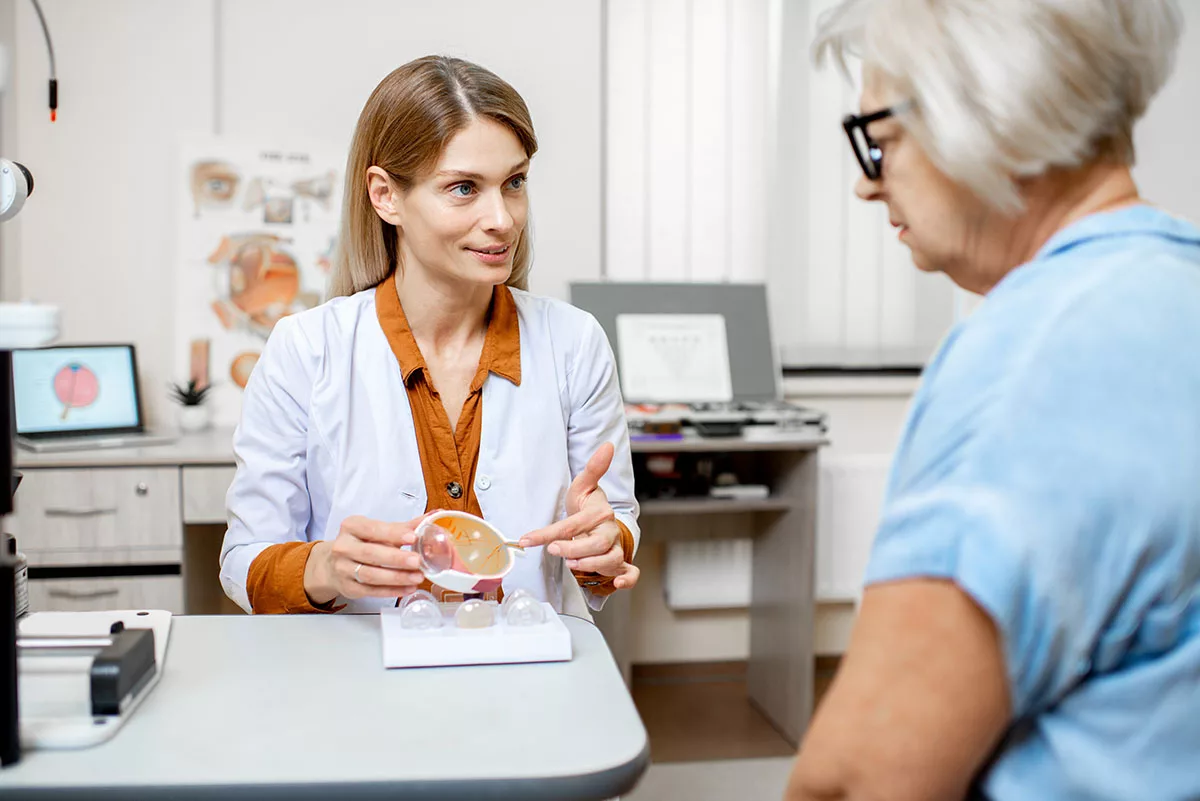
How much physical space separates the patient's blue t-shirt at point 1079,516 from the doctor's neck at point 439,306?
974 millimetres

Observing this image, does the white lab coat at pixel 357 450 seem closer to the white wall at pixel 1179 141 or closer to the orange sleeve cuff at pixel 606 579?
the orange sleeve cuff at pixel 606 579

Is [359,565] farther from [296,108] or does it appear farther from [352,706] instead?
[296,108]

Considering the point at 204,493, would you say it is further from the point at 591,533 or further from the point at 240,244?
the point at 591,533

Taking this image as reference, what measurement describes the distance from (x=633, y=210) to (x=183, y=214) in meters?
1.27

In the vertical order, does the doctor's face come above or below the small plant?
above

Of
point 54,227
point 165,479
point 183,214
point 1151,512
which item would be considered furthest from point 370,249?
point 54,227

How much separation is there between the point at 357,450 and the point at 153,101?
1.89m

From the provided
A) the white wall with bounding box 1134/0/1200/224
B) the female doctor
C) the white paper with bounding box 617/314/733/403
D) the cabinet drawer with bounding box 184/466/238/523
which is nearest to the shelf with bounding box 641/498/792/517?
the white paper with bounding box 617/314/733/403

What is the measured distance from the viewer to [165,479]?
93.4 inches

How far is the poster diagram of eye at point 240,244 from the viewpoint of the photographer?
2.83 m

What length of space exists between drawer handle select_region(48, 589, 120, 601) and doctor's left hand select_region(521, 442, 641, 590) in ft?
4.99

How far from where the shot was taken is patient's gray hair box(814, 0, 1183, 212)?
2.39 ft

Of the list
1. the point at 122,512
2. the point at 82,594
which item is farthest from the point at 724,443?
the point at 82,594

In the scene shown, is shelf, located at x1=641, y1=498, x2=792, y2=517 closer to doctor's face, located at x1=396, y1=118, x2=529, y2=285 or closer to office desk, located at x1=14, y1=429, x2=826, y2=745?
office desk, located at x1=14, y1=429, x2=826, y2=745
